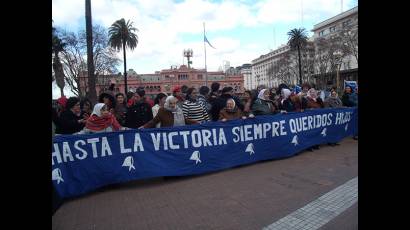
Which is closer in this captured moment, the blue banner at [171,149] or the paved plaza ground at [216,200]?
the paved plaza ground at [216,200]

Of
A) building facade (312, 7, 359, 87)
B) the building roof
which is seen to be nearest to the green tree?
building facade (312, 7, 359, 87)

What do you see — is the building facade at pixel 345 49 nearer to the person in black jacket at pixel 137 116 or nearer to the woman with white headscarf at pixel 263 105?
the woman with white headscarf at pixel 263 105

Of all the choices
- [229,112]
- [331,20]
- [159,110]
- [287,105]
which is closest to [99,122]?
[159,110]

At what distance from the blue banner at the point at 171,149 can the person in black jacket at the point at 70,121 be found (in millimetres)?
1079

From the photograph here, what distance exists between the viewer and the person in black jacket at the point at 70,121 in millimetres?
6246

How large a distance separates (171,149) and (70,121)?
2115mm

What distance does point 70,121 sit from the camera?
632 cm

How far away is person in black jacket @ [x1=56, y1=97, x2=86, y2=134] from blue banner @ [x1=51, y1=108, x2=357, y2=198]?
3.54ft

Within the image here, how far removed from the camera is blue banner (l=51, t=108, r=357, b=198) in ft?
17.3

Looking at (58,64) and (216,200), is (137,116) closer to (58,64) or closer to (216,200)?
(216,200)

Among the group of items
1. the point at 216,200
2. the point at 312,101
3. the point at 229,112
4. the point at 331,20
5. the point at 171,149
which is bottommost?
the point at 216,200

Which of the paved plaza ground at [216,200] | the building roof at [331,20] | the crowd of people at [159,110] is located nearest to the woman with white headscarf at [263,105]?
the crowd of people at [159,110]
